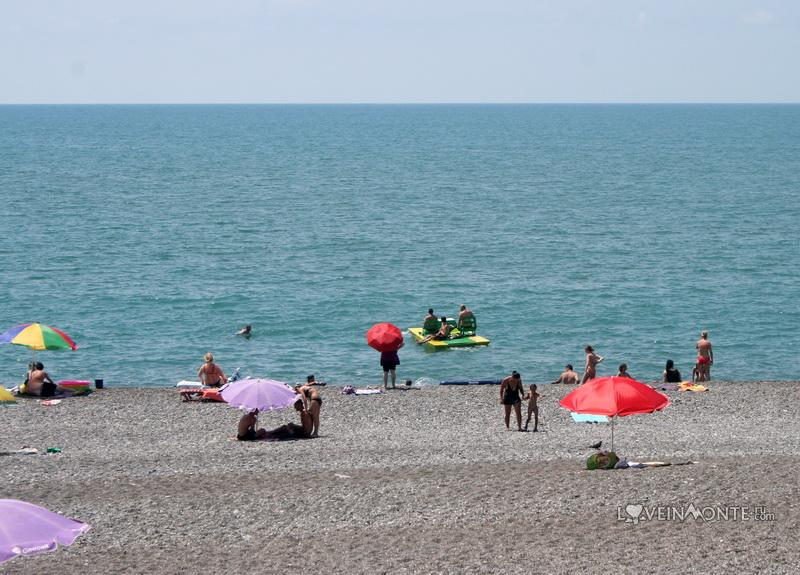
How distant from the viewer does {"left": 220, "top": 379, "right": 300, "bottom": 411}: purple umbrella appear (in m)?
20.6

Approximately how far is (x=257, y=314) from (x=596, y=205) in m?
42.3

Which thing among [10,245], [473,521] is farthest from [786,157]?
[473,521]

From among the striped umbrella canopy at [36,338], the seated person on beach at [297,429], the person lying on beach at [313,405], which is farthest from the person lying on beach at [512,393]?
the striped umbrella canopy at [36,338]

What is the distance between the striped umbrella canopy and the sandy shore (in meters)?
2.97

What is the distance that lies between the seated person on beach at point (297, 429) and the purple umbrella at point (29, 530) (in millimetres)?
9563

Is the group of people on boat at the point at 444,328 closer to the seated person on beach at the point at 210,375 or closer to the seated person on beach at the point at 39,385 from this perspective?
the seated person on beach at the point at 210,375

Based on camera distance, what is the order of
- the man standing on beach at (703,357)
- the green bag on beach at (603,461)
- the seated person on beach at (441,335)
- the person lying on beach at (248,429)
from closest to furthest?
the green bag on beach at (603,461)
the person lying on beach at (248,429)
the man standing on beach at (703,357)
the seated person on beach at (441,335)

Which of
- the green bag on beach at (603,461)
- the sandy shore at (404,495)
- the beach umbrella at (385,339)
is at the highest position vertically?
the beach umbrella at (385,339)

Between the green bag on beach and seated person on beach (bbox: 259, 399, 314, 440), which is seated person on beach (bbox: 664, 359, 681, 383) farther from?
the green bag on beach

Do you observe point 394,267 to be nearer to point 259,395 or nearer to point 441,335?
point 441,335

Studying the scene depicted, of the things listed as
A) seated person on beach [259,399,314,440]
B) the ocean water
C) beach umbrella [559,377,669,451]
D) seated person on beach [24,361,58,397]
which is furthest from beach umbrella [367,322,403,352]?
beach umbrella [559,377,669,451]

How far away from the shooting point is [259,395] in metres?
20.7

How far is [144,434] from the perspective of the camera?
73.9ft

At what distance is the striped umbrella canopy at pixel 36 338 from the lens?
86.1 feet
